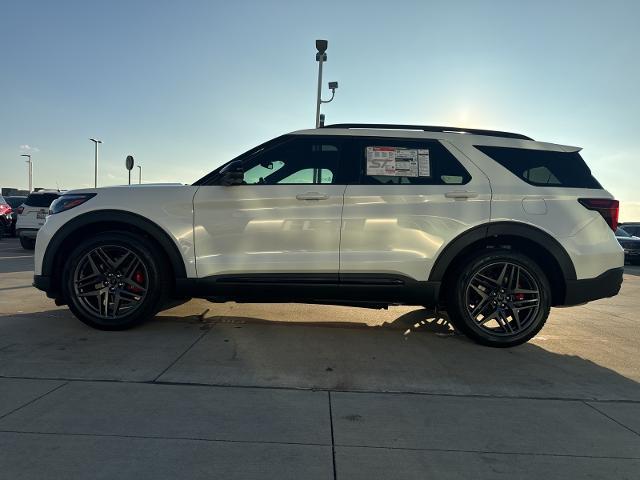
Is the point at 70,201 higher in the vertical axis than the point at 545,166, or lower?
lower

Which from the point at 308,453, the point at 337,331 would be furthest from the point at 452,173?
the point at 308,453

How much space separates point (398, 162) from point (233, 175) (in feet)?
5.08

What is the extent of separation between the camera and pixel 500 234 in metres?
4.11

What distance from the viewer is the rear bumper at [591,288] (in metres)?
4.11

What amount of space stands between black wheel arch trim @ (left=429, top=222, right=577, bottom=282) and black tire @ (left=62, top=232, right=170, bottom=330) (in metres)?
2.58

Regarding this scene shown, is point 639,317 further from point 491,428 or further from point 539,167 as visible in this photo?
point 491,428

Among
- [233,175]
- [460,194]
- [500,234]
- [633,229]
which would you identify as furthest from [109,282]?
[633,229]

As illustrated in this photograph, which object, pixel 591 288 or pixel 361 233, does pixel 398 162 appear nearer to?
pixel 361 233

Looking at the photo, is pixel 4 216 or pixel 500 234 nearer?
pixel 500 234

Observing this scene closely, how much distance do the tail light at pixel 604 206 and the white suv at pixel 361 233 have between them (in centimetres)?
2

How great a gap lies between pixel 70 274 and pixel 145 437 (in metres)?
2.40

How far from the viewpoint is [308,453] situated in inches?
91.2

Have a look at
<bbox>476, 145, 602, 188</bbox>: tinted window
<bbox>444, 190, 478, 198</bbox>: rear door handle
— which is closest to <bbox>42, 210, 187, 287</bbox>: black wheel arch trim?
<bbox>444, 190, 478, 198</bbox>: rear door handle

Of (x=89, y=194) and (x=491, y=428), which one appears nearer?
(x=491, y=428)
